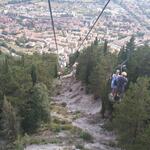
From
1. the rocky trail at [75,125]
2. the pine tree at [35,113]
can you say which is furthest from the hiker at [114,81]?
the pine tree at [35,113]

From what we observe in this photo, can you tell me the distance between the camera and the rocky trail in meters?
42.9

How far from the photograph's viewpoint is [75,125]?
55406mm

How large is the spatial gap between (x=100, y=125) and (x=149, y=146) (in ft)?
69.6

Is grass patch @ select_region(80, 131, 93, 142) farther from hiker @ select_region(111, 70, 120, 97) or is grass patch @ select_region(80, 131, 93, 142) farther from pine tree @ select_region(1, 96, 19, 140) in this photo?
hiker @ select_region(111, 70, 120, 97)

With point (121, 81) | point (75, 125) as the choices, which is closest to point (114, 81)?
point (121, 81)

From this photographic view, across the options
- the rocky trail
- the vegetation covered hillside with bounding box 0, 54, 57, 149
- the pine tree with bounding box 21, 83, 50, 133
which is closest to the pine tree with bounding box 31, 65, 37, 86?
the rocky trail

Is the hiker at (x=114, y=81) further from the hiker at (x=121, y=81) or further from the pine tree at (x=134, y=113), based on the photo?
the pine tree at (x=134, y=113)

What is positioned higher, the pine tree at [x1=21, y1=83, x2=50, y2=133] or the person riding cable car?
the person riding cable car

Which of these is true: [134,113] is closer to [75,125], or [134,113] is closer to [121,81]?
[121,81]

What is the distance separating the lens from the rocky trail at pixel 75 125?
42875 millimetres

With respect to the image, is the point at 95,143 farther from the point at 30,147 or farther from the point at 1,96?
the point at 1,96

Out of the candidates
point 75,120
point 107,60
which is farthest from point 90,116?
point 107,60

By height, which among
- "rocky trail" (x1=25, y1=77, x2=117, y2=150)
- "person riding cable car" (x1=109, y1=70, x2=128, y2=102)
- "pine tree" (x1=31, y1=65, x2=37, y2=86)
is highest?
"person riding cable car" (x1=109, y1=70, x2=128, y2=102)

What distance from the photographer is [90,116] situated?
2525 inches
